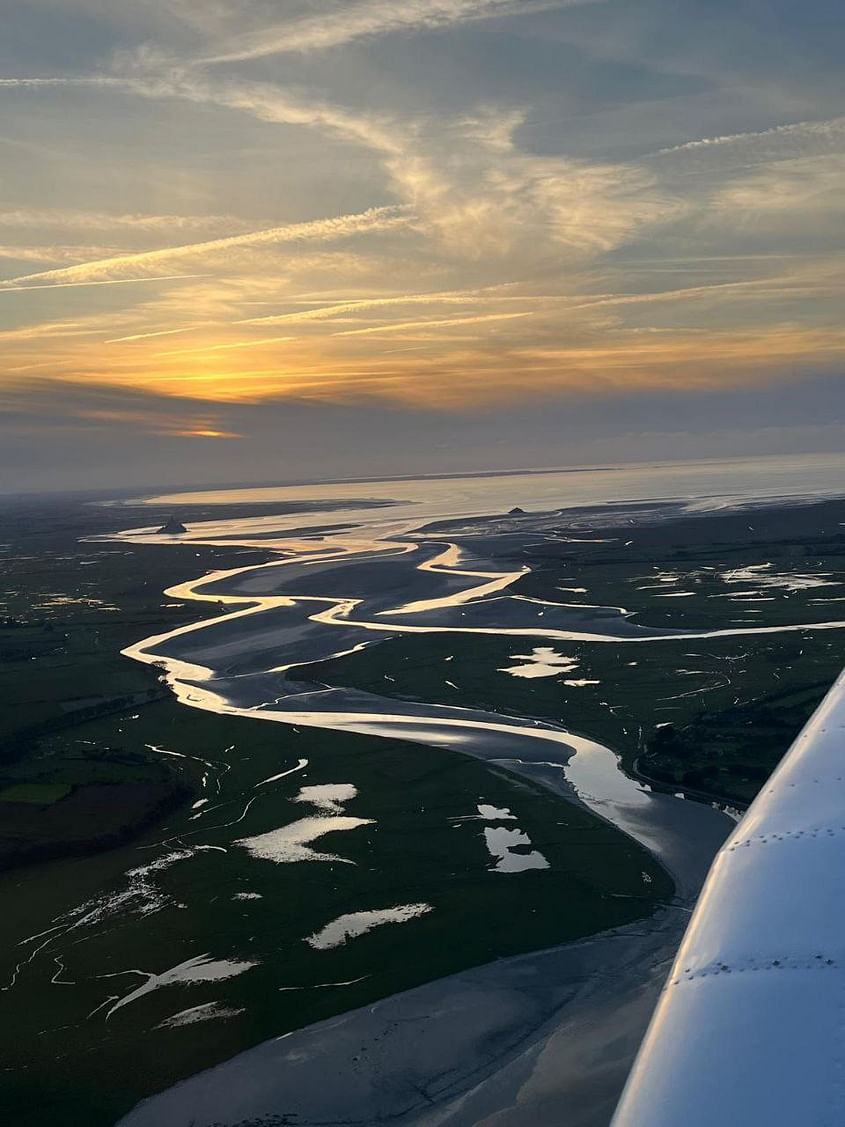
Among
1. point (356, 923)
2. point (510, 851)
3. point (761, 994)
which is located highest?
point (761, 994)

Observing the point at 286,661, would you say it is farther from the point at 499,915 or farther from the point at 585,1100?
the point at 585,1100

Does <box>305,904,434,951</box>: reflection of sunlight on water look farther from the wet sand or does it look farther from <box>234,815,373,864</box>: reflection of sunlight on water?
<box>234,815,373,864</box>: reflection of sunlight on water

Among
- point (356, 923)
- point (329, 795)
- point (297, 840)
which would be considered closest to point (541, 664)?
point (329, 795)

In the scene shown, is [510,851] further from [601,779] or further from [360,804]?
[601,779]

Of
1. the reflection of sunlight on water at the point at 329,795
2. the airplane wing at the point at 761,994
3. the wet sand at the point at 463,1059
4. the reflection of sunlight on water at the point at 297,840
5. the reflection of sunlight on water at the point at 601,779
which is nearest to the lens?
the airplane wing at the point at 761,994

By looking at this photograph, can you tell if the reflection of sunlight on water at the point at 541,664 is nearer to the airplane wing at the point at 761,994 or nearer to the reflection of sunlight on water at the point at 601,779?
the reflection of sunlight on water at the point at 601,779

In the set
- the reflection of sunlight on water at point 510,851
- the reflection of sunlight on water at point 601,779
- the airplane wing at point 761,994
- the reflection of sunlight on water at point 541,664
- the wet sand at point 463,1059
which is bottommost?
the wet sand at point 463,1059

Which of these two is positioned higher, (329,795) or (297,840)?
(329,795)

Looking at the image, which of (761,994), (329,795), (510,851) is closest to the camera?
(761,994)

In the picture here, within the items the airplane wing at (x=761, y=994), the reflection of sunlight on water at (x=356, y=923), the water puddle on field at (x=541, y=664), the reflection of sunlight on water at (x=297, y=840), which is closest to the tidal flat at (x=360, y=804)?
the reflection of sunlight on water at (x=356, y=923)
